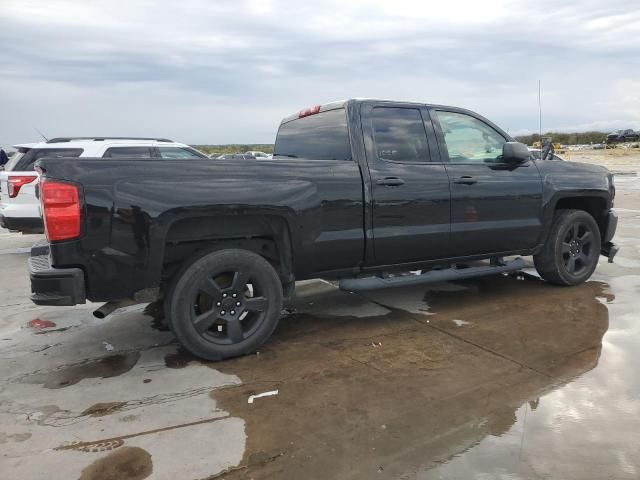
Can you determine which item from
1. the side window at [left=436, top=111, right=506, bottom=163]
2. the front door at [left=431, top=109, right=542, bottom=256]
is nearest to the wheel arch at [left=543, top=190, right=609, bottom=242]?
Answer: the front door at [left=431, top=109, right=542, bottom=256]

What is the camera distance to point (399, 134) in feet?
15.1

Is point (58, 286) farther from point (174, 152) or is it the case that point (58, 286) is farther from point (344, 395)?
point (174, 152)

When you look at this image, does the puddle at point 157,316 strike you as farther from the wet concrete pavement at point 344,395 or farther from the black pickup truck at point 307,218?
the black pickup truck at point 307,218

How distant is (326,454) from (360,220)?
2052mm

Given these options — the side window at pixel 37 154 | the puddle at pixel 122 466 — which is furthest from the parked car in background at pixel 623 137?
the puddle at pixel 122 466

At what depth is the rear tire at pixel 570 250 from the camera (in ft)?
18.0

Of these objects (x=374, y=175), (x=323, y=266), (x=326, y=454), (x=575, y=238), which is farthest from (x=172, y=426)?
(x=575, y=238)

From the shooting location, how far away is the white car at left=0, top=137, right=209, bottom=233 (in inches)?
308

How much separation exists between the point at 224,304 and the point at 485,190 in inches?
107

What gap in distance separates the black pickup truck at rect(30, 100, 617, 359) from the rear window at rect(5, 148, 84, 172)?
15.1 ft

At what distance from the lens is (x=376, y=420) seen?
2.95 m

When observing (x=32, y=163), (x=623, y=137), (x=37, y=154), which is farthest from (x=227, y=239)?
(x=623, y=137)

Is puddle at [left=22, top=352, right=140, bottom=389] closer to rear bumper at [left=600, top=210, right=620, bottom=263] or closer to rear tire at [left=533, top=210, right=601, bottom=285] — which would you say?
rear tire at [left=533, top=210, right=601, bottom=285]

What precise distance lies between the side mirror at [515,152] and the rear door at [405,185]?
2.47 ft
